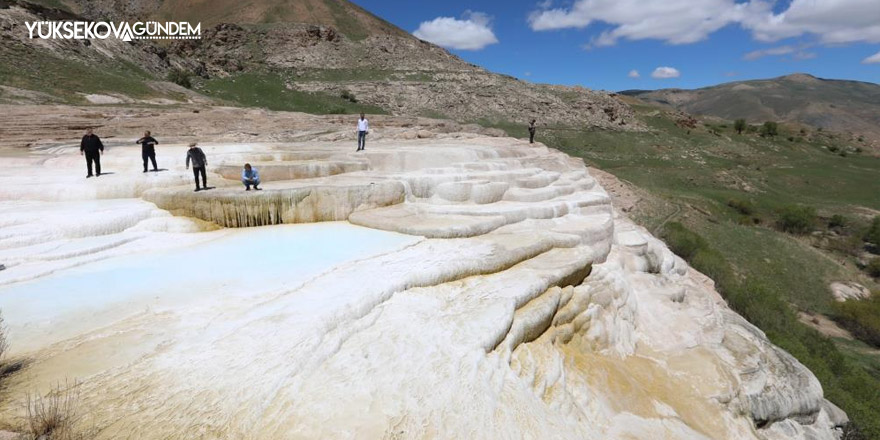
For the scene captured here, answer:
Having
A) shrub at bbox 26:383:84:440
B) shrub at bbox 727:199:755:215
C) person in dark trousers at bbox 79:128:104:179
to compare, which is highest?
person in dark trousers at bbox 79:128:104:179

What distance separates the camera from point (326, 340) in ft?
13.3

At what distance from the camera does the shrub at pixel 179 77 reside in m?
29.5

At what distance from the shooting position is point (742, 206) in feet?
102

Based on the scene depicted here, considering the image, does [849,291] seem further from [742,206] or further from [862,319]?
[742,206]

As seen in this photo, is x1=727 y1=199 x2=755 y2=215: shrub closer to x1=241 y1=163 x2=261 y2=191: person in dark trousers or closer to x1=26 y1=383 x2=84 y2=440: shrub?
x1=241 y1=163 x2=261 y2=191: person in dark trousers

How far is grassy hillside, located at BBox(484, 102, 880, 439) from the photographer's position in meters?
16.1

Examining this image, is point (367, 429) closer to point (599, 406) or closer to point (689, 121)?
point (599, 406)

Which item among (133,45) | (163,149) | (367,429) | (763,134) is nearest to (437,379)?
(367,429)

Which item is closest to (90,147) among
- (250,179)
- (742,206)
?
(250,179)

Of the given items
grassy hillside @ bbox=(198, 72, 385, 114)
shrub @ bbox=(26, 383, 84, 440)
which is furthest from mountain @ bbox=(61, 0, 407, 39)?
shrub @ bbox=(26, 383, 84, 440)

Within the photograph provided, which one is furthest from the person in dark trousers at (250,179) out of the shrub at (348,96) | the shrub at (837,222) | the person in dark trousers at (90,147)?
the shrub at (837,222)

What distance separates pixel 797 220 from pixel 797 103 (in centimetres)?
15607

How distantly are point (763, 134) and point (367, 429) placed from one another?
2890 inches

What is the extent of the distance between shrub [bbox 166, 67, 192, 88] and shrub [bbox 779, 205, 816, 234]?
40.3m
